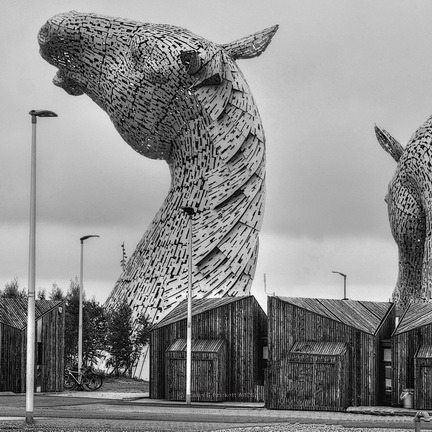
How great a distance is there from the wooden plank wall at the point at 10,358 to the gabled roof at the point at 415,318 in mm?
12132

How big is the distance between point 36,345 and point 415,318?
39.7ft

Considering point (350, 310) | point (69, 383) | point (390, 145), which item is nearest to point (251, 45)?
point (390, 145)

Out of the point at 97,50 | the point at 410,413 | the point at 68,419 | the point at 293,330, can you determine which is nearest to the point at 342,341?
the point at 293,330

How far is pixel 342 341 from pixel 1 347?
435 inches

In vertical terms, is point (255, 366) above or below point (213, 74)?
below

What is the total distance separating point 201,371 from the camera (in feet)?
105

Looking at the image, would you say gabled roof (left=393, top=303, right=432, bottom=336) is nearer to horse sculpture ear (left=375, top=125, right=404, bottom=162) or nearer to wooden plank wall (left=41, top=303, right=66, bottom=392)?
wooden plank wall (left=41, top=303, right=66, bottom=392)

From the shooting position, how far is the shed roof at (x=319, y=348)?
29094 millimetres

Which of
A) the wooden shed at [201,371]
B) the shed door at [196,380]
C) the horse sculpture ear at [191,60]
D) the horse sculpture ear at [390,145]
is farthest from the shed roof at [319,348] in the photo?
the horse sculpture ear at [390,145]

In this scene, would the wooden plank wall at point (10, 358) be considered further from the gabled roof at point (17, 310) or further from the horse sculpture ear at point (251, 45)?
the horse sculpture ear at point (251, 45)

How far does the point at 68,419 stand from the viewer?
2289 centimetres

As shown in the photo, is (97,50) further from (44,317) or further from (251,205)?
(44,317)

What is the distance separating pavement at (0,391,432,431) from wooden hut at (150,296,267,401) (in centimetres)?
74

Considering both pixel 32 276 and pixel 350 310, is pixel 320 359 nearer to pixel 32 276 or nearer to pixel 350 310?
pixel 350 310
